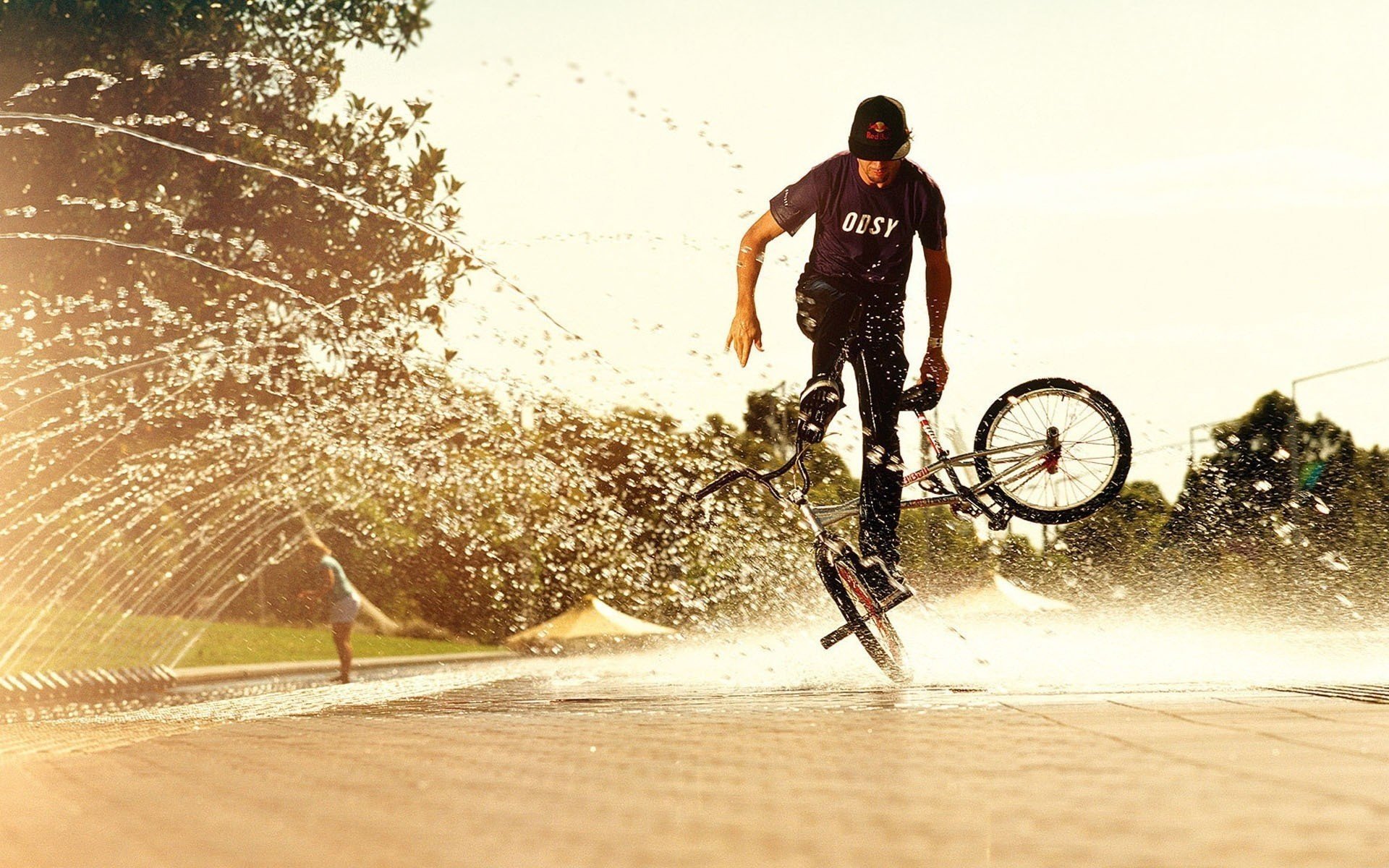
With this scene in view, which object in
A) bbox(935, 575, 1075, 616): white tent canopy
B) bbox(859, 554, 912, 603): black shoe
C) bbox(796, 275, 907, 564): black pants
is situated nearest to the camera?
bbox(796, 275, 907, 564): black pants

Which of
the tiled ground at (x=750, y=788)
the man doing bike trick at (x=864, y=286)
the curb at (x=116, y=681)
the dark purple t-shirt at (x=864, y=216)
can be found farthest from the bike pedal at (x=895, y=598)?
the curb at (x=116, y=681)

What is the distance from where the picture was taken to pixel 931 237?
848cm

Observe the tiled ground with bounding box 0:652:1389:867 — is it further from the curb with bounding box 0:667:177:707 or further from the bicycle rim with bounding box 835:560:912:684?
the curb with bounding box 0:667:177:707

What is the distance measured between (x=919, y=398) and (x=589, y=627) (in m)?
25.6

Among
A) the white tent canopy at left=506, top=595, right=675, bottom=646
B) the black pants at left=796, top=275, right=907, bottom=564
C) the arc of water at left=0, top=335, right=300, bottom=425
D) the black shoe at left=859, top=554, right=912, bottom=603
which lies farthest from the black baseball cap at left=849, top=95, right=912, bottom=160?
the white tent canopy at left=506, top=595, right=675, bottom=646

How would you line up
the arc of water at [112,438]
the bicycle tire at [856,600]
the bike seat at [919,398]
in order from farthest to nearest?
the arc of water at [112,438] < the bicycle tire at [856,600] < the bike seat at [919,398]

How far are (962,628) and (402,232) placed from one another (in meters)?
12.8

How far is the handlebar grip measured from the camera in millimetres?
8680

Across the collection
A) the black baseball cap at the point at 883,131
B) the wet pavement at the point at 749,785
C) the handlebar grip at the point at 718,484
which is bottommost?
the wet pavement at the point at 749,785

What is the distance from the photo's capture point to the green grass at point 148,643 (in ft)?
76.3

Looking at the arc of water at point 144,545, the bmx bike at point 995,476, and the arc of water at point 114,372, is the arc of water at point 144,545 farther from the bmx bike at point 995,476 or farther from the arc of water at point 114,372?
the bmx bike at point 995,476

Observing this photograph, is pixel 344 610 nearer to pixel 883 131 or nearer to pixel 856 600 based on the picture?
pixel 856 600

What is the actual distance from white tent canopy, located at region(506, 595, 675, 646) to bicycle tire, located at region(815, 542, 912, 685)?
909 inches

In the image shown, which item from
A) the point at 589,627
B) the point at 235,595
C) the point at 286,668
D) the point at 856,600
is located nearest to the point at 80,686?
the point at 286,668
